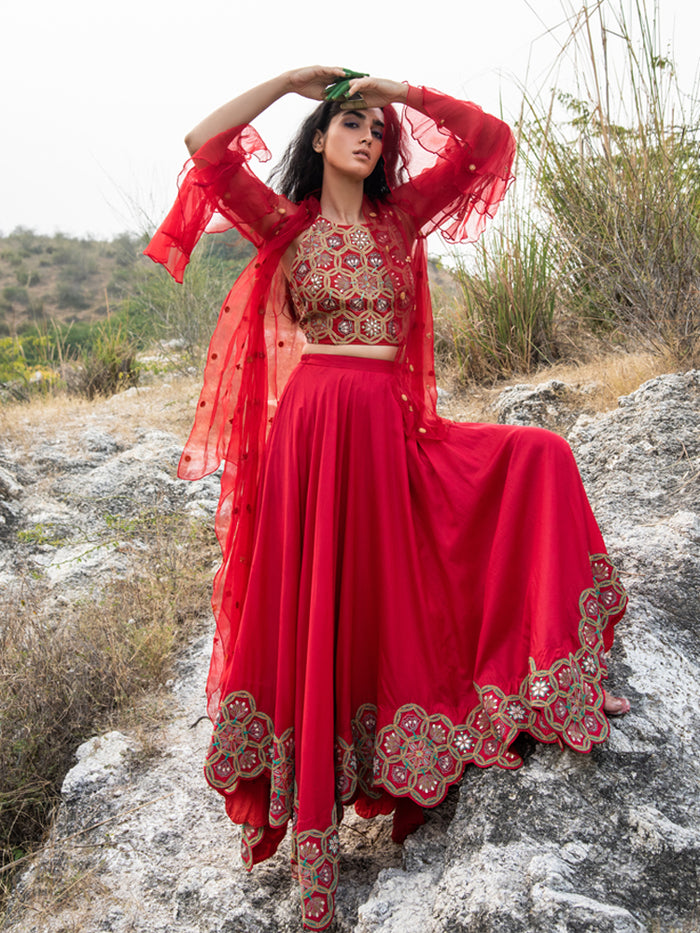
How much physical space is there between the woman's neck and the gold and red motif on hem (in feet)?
4.28

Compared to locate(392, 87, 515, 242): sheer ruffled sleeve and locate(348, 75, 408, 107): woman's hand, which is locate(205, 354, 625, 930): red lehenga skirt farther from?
locate(348, 75, 408, 107): woman's hand

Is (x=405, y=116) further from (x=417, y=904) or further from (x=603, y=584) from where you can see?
(x=417, y=904)

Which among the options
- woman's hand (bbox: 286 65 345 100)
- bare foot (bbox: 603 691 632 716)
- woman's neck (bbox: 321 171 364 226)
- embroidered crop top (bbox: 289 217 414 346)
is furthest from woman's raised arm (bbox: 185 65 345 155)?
bare foot (bbox: 603 691 632 716)

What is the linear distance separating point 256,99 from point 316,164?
336 mm

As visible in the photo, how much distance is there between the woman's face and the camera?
230cm

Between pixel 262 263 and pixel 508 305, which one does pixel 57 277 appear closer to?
pixel 508 305

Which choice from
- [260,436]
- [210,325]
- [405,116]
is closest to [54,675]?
[260,436]

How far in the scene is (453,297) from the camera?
6035mm

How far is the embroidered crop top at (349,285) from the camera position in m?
2.23

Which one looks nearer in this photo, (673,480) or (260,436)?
(260,436)

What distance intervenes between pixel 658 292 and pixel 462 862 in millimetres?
3135

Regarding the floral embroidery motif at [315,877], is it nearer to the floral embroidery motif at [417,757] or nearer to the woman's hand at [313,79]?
the floral embroidery motif at [417,757]

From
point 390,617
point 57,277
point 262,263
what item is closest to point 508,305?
point 262,263

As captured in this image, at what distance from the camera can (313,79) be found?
7.30 ft
